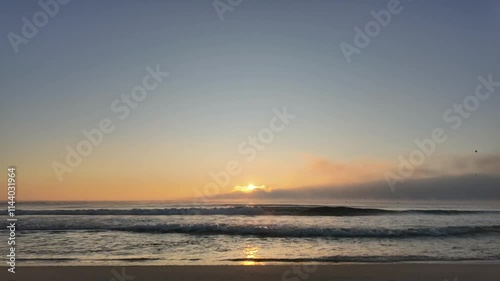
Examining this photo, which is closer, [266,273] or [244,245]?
[266,273]

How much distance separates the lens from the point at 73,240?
58.2 ft

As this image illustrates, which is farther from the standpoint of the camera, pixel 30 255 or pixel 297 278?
pixel 30 255

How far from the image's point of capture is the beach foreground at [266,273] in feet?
32.3

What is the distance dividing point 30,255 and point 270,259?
8201 mm

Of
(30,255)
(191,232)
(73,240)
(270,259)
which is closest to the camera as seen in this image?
(270,259)

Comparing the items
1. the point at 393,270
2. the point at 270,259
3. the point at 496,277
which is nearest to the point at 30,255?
the point at 270,259

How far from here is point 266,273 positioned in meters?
10.4

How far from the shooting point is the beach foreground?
9.86 m

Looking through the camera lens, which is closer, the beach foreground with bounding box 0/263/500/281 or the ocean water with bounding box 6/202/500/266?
the beach foreground with bounding box 0/263/500/281

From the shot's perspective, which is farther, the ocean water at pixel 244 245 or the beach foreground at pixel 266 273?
the ocean water at pixel 244 245

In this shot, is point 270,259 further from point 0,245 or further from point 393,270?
point 0,245

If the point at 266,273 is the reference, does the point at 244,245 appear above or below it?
below

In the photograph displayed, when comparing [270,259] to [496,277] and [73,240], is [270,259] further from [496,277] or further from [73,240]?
[73,240]

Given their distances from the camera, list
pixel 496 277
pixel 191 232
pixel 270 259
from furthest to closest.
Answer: pixel 191 232 → pixel 270 259 → pixel 496 277
